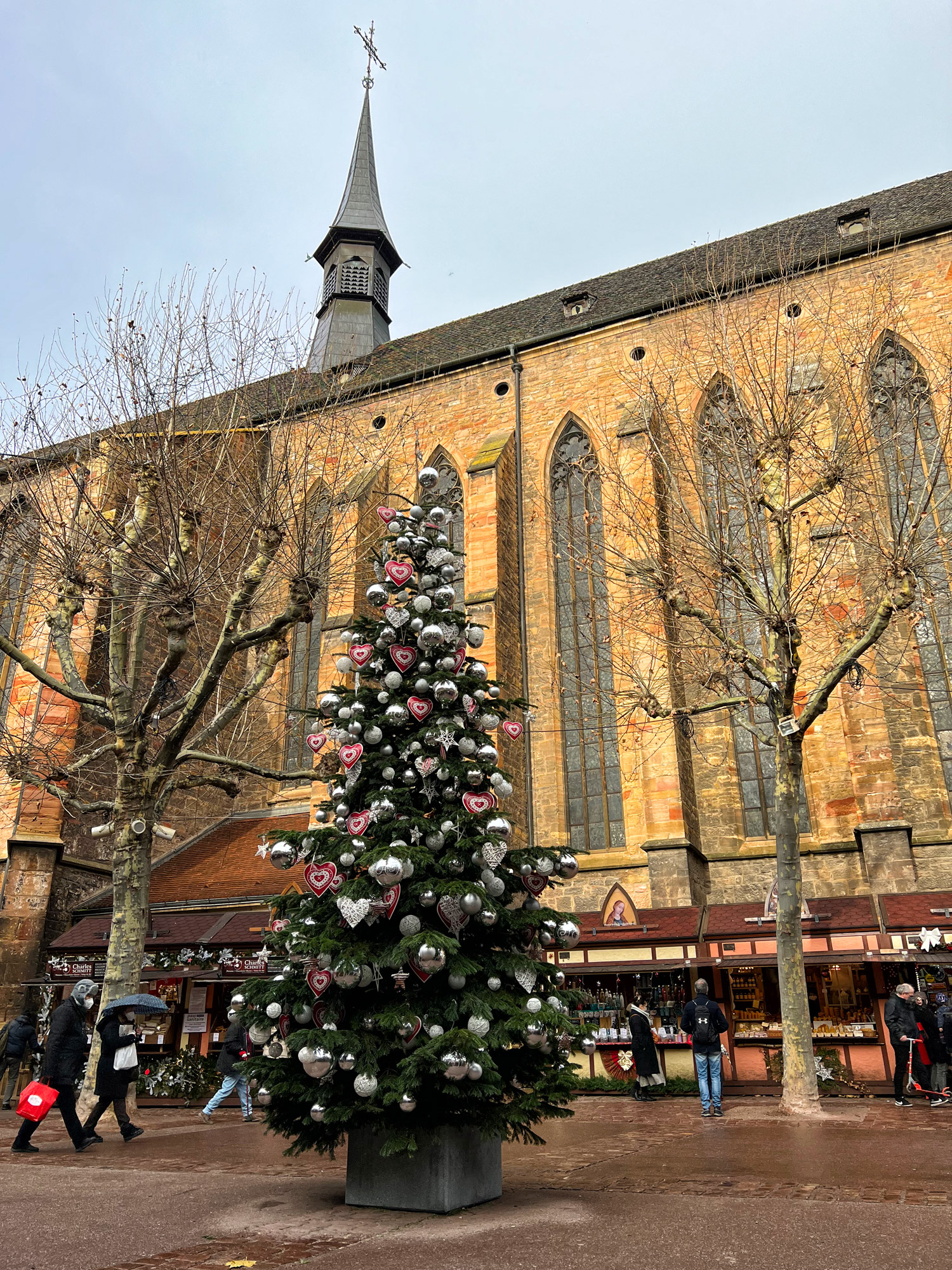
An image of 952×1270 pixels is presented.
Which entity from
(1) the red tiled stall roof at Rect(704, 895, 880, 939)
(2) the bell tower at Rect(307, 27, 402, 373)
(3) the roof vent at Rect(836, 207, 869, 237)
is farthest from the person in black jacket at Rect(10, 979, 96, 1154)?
(2) the bell tower at Rect(307, 27, 402, 373)

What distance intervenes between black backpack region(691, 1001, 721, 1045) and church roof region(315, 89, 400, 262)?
30.1m

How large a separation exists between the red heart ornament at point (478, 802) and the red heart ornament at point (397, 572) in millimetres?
1566

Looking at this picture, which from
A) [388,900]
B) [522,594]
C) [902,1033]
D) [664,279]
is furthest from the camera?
[664,279]

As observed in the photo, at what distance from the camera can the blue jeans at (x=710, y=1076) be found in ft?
30.3

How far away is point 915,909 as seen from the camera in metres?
12.1

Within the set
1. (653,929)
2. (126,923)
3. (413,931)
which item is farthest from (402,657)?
(653,929)

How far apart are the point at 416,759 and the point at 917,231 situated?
15.8m

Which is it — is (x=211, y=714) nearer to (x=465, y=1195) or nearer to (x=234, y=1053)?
(x=234, y=1053)

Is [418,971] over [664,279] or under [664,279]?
under

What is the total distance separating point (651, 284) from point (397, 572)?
17550 mm

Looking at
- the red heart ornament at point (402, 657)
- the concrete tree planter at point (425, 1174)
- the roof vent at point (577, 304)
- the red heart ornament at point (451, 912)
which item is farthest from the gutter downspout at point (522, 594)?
the concrete tree planter at point (425, 1174)

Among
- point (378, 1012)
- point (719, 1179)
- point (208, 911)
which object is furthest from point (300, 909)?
point (208, 911)

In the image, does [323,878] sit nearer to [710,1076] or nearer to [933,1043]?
[710,1076]

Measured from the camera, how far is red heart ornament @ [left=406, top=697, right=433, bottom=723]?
5.89m
